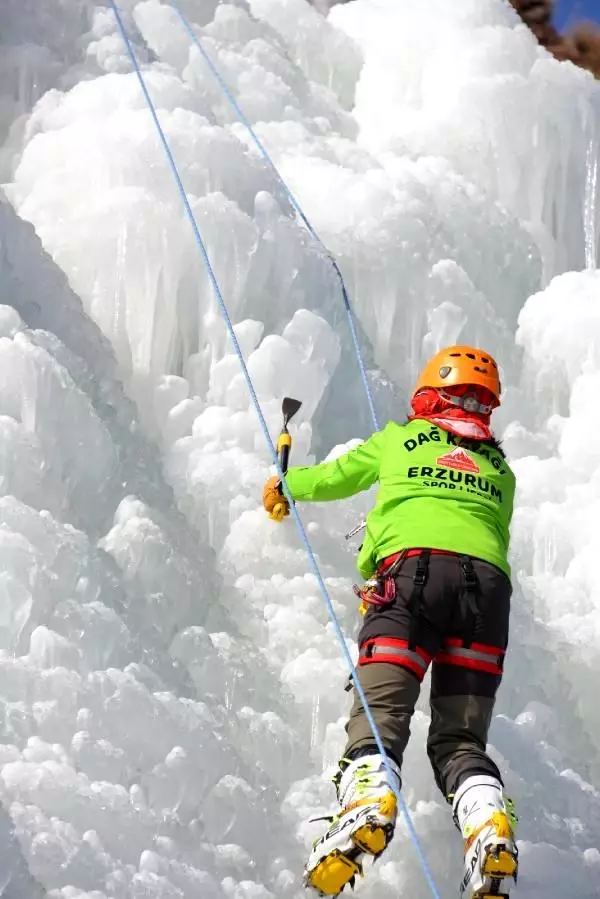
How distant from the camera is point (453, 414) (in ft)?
11.5

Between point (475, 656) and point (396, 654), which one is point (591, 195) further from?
point (396, 654)

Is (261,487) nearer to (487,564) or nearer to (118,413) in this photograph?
(118,413)

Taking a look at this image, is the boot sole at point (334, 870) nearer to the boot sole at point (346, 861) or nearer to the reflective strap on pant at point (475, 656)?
the boot sole at point (346, 861)

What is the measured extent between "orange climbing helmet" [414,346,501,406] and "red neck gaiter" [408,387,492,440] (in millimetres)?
24

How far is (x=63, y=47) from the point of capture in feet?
17.7

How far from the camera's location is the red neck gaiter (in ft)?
11.2

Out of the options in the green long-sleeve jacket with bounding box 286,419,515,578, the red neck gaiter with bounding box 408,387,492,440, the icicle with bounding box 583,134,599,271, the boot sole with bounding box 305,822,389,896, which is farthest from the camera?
the icicle with bounding box 583,134,599,271

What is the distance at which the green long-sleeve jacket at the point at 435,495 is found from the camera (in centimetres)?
319

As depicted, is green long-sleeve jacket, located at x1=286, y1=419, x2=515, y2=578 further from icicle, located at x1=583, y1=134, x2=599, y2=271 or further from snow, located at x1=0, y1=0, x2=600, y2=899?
icicle, located at x1=583, y1=134, x2=599, y2=271

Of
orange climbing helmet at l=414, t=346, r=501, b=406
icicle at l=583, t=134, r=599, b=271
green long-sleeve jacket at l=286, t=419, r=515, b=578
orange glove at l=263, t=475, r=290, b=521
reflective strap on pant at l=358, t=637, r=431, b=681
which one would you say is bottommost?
reflective strap on pant at l=358, t=637, r=431, b=681

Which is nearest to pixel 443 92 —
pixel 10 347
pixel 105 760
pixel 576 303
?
pixel 576 303

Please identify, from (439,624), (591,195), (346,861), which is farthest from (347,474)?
(591,195)

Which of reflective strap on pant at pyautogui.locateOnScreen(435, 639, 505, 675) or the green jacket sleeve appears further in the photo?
the green jacket sleeve

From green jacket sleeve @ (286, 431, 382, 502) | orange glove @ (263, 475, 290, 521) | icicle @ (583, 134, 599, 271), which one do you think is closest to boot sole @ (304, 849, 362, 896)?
green jacket sleeve @ (286, 431, 382, 502)
